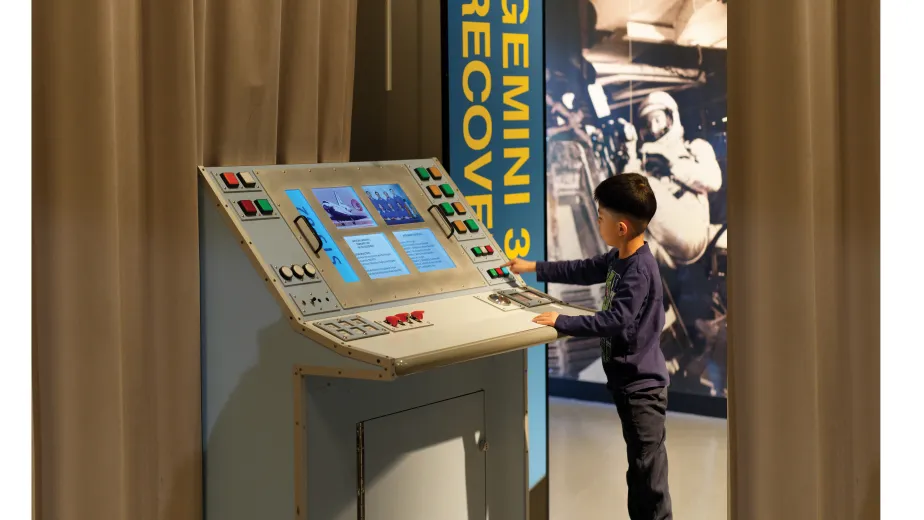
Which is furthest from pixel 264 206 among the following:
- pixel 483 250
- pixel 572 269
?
pixel 572 269

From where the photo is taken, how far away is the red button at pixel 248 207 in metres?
2.65

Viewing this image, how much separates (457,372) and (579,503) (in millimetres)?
1183

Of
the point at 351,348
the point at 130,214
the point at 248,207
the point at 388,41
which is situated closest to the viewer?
the point at 351,348

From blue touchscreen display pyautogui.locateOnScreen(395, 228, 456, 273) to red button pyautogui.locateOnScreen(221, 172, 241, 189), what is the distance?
0.48 metres

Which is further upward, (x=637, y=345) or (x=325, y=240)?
(x=325, y=240)

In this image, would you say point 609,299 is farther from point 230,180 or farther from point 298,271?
point 230,180

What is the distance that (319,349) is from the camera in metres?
2.49

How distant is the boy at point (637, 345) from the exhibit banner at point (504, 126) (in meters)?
0.45

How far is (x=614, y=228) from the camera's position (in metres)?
3.00

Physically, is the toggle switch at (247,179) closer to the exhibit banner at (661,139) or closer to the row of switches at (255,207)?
the row of switches at (255,207)

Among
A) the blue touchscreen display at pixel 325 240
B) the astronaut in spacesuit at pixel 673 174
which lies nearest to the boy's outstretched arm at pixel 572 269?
the blue touchscreen display at pixel 325 240

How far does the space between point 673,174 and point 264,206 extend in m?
2.48

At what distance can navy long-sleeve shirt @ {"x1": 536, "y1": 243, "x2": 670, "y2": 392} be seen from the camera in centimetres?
285

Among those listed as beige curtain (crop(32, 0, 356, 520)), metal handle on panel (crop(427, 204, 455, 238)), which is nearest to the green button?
beige curtain (crop(32, 0, 356, 520))
